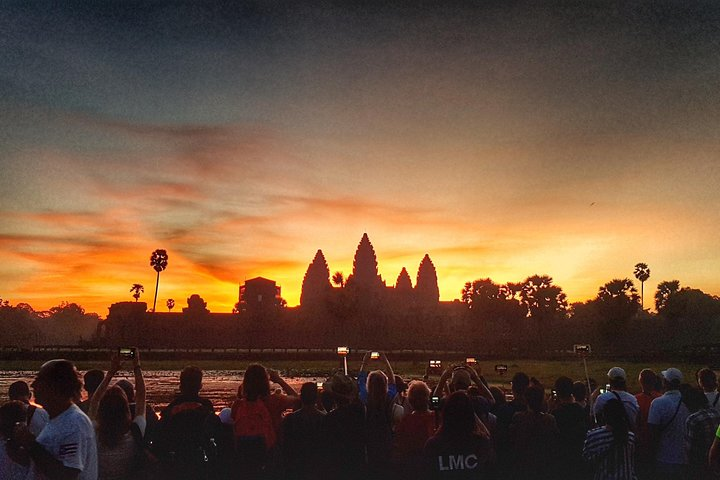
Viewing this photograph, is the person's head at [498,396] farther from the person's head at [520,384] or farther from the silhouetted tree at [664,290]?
the silhouetted tree at [664,290]

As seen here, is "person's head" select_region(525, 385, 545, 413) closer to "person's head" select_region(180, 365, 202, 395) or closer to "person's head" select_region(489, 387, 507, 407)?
"person's head" select_region(489, 387, 507, 407)

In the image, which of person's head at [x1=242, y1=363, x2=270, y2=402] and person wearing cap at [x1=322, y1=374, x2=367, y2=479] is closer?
person wearing cap at [x1=322, y1=374, x2=367, y2=479]

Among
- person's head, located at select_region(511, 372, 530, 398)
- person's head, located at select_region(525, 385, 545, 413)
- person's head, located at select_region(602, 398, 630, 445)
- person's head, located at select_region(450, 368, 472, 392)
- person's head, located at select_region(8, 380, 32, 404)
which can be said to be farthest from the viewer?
person's head, located at select_region(450, 368, 472, 392)

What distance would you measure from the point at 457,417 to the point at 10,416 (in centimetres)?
400

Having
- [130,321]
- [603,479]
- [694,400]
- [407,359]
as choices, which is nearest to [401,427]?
[603,479]

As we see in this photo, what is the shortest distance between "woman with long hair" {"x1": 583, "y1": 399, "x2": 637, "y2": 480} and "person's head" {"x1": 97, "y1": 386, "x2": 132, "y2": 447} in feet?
14.3

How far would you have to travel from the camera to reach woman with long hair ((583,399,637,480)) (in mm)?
5535

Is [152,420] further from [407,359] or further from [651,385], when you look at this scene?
[407,359]

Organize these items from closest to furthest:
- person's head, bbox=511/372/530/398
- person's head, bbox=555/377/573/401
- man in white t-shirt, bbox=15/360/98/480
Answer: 1. man in white t-shirt, bbox=15/360/98/480
2. person's head, bbox=511/372/530/398
3. person's head, bbox=555/377/573/401

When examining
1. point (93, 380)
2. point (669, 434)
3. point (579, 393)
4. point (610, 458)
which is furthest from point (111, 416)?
point (669, 434)

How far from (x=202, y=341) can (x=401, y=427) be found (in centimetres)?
12287

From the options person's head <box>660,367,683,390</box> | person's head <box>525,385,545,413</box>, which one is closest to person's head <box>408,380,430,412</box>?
person's head <box>525,385,545,413</box>

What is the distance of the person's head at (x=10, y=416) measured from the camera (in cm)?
537

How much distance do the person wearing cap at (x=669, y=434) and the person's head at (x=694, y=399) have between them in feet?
0.20
